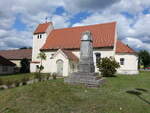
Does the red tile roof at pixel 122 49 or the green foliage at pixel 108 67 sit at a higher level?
Answer: the red tile roof at pixel 122 49

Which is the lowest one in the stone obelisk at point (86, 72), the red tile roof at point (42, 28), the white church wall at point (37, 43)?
the stone obelisk at point (86, 72)

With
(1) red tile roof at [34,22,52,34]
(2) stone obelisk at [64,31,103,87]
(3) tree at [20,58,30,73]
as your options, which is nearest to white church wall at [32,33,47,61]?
(1) red tile roof at [34,22,52,34]

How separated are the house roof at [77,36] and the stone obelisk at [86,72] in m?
11.5

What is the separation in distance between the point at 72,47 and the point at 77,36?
3.04 m

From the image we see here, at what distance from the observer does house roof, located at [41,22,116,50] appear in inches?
1000

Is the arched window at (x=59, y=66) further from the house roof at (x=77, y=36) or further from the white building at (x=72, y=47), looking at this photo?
the house roof at (x=77, y=36)

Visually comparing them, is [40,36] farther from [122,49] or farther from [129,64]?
[129,64]

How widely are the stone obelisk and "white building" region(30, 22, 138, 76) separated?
978 cm

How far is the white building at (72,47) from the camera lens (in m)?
23.9

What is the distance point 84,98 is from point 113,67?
1269 centimetres

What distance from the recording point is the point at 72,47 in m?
26.9

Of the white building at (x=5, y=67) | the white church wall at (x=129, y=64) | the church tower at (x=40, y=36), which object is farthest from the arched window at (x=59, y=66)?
the white building at (x=5, y=67)

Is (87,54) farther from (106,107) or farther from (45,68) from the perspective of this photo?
(45,68)

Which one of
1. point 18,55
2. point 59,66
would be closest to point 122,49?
point 59,66
